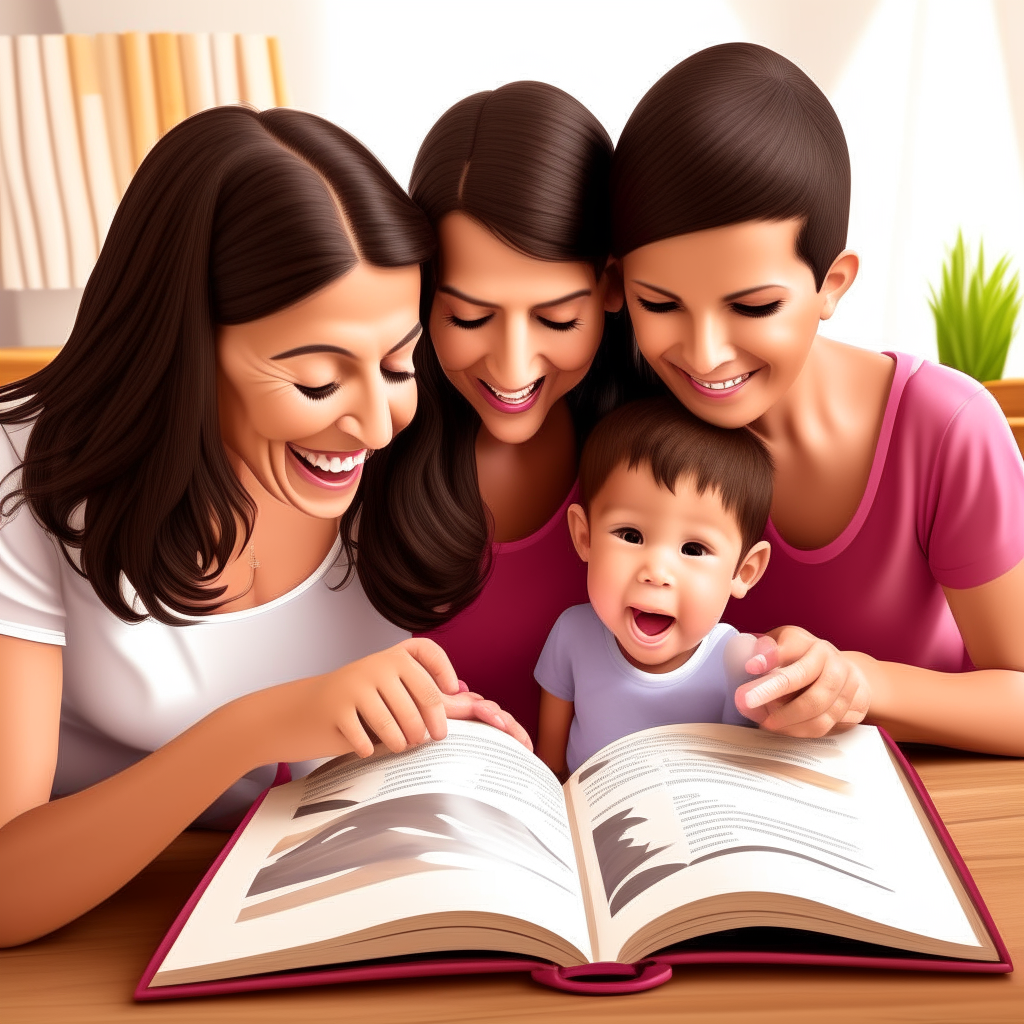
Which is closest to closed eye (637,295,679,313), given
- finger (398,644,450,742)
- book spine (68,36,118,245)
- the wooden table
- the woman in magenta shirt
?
the woman in magenta shirt

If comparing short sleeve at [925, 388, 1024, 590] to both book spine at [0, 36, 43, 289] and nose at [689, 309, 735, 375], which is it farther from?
book spine at [0, 36, 43, 289]

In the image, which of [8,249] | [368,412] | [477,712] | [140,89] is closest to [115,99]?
[140,89]

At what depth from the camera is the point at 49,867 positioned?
0.90 meters

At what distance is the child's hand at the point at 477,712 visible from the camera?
1083mm

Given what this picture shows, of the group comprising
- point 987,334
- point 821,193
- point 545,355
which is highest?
point 821,193

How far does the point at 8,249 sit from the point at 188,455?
3284mm

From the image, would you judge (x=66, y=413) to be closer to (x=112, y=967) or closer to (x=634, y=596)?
(x=112, y=967)

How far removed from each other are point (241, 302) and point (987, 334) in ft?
12.6

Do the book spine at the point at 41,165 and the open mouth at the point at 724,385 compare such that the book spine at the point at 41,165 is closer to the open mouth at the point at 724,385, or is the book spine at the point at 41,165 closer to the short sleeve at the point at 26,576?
the short sleeve at the point at 26,576

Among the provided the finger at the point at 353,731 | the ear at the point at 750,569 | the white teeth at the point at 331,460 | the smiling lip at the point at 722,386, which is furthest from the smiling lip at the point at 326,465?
the ear at the point at 750,569

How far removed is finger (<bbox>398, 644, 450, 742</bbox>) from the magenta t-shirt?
1.83ft

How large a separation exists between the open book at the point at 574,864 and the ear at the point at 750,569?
285 millimetres

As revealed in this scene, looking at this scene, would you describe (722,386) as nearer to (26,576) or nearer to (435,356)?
(435,356)

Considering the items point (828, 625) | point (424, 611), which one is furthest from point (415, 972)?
point (828, 625)
